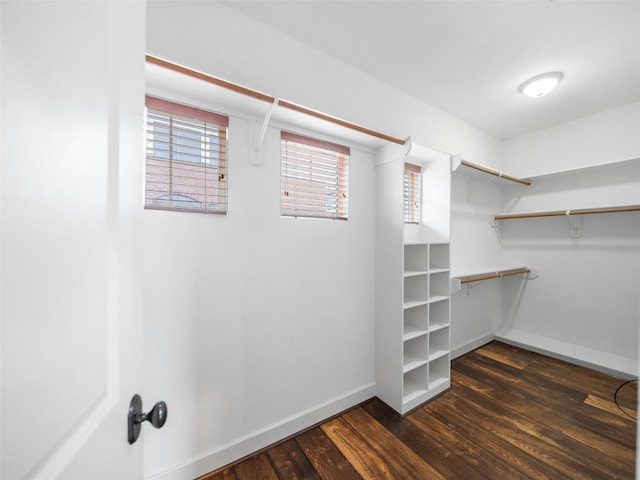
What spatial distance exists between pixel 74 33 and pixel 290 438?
206 centimetres

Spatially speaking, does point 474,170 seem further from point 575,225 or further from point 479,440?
point 479,440

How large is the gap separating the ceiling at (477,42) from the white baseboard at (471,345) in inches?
102

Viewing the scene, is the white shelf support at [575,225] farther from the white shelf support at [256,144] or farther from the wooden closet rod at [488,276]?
the white shelf support at [256,144]

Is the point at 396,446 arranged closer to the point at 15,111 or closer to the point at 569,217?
the point at 15,111

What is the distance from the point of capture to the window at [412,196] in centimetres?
242

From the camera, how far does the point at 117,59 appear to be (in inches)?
18.2

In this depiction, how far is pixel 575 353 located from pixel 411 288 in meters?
2.15

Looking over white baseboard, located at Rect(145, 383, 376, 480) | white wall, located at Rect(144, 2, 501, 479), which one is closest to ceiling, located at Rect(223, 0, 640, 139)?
Result: white wall, located at Rect(144, 2, 501, 479)

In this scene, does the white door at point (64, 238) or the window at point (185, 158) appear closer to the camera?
the white door at point (64, 238)

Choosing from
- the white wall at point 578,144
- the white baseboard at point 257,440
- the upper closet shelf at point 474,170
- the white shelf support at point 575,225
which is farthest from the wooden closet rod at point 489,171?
the white baseboard at point 257,440

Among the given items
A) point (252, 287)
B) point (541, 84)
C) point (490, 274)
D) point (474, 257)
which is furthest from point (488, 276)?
point (252, 287)

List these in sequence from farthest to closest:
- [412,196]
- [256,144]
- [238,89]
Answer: [412,196], [256,144], [238,89]

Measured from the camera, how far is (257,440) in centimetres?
152

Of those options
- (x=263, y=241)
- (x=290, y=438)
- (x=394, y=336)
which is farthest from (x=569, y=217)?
(x=290, y=438)
